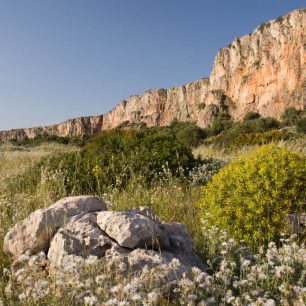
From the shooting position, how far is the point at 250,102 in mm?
72812

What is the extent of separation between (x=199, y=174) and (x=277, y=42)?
69179 millimetres

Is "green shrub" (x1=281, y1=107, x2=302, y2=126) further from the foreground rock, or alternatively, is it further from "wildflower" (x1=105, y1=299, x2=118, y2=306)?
"wildflower" (x1=105, y1=299, x2=118, y2=306)

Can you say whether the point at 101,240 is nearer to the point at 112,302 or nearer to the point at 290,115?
the point at 112,302

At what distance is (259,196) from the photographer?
4453 millimetres

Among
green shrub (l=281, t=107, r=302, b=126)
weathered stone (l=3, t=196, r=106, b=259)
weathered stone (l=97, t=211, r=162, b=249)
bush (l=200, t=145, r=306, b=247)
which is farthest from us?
green shrub (l=281, t=107, r=302, b=126)

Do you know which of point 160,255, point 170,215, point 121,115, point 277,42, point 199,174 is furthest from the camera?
point 121,115

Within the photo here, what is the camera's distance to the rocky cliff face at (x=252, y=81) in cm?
6406

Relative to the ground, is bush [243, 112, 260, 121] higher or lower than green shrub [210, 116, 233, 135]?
higher

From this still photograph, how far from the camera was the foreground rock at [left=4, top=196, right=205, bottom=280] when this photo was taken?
9.98 feet

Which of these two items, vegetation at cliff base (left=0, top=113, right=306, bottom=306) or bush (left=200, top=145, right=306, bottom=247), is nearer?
vegetation at cliff base (left=0, top=113, right=306, bottom=306)

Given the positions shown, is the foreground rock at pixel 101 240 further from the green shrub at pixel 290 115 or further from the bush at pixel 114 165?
the green shrub at pixel 290 115

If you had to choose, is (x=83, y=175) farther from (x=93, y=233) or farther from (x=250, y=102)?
(x=250, y=102)

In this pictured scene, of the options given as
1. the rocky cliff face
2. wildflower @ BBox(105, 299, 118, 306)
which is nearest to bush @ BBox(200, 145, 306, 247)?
wildflower @ BBox(105, 299, 118, 306)

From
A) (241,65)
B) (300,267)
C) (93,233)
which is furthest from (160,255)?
(241,65)
